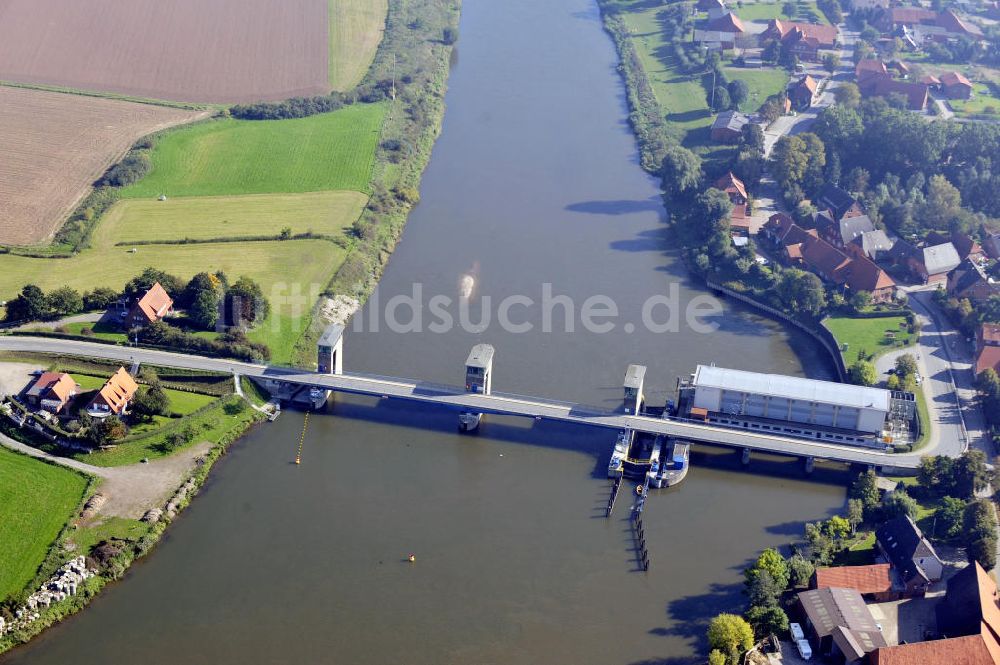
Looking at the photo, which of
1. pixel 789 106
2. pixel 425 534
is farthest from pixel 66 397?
pixel 789 106

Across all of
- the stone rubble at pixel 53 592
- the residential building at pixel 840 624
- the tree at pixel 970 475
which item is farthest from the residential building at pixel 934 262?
the stone rubble at pixel 53 592

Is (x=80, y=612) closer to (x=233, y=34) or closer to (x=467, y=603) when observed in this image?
(x=467, y=603)

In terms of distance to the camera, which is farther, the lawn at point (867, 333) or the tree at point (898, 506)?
the lawn at point (867, 333)

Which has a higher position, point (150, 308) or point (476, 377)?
point (150, 308)

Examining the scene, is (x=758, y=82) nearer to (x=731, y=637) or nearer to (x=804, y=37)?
(x=804, y=37)

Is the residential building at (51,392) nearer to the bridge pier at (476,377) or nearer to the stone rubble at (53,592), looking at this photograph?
the stone rubble at (53,592)

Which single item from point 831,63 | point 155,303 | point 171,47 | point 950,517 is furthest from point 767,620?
point 171,47

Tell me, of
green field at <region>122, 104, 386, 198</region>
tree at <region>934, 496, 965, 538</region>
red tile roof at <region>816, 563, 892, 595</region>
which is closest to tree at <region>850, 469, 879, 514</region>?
tree at <region>934, 496, 965, 538</region>
